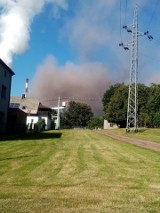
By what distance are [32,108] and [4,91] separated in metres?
47.4

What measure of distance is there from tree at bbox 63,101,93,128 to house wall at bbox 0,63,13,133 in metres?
115

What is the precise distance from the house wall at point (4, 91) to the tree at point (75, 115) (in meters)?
115

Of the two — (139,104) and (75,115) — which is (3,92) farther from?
(75,115)

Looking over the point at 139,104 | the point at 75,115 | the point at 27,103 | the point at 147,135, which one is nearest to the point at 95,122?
the point at 75,115

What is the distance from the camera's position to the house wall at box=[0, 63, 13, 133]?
45.0 meters

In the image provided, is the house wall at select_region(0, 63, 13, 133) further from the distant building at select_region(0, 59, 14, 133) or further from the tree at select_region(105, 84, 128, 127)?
the tree at select_region(105, 84, 128, 127)

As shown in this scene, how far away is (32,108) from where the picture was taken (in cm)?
9375

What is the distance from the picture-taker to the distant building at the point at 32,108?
91.3m

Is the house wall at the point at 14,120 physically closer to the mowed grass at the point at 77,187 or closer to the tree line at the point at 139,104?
the tree line at the point at 139,104

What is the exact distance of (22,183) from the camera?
10.7 metres

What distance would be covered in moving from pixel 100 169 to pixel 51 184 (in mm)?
3322

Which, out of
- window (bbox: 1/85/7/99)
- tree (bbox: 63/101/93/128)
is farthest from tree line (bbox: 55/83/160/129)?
tree (bbox: 63/101/93/128)

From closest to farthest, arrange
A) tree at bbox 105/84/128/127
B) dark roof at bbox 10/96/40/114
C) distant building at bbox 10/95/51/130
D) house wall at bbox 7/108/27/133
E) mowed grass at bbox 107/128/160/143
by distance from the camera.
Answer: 1. mowed grass at bbox 107/128/160/143
2. house wall at bbox 7/108/27/133
3. distant building at bbox 10/95/51/130
4. dark roof at bbox 10/96/40/114
5. tree at bbox 105/84/128/127

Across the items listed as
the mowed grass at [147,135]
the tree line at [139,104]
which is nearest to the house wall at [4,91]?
the mowed grass at [147,135]
